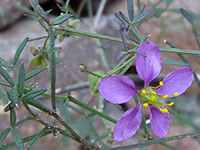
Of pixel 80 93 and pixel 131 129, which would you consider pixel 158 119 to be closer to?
pixel 131 129

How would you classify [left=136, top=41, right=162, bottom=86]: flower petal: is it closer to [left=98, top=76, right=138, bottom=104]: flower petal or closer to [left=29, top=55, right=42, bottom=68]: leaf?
[left=98, top=76, right=138, bottom=104]: flower petal

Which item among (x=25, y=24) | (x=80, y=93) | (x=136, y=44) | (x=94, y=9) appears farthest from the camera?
(x=94, y=9)

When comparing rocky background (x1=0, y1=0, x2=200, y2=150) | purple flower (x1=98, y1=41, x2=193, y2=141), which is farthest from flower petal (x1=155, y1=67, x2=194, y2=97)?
rocky background (x1=0, y1=0, x2=200, y2=150)

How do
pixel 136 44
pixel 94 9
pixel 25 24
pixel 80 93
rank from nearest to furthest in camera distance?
pixel 136 44
pixel 80 93
pixel 25 24
pixel 94 9

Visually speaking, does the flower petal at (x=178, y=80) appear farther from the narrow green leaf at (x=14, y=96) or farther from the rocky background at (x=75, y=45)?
the rocky background at (x=75, y=45)

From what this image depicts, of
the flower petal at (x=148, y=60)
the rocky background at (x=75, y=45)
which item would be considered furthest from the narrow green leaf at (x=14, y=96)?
the rocky background at (x=75, y=45)

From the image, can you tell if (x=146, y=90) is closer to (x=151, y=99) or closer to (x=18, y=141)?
(x=151, y=99)

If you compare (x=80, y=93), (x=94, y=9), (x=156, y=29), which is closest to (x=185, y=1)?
(x=156, y=29)

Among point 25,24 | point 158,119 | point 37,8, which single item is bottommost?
point 25,24
